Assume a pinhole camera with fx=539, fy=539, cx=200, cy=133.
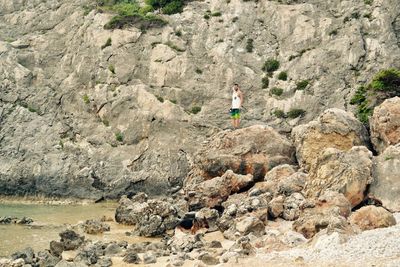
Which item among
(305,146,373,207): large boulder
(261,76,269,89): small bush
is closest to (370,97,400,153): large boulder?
(305,146,373,207): large boulder

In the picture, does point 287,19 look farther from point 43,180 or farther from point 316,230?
point 316,230

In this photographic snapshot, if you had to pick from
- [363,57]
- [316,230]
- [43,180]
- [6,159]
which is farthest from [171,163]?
[316,230]

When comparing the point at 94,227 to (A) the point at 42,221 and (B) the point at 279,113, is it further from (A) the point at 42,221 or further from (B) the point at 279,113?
(B) the point at 279,113

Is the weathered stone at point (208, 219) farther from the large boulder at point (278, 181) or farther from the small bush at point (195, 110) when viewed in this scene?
the small bush at point (195, 110)

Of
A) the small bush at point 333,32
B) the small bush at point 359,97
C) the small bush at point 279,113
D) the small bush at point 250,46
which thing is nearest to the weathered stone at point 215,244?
the small bush at point 279,113

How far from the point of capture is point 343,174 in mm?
29172

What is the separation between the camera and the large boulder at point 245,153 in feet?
123

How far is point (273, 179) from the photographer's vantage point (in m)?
34.3

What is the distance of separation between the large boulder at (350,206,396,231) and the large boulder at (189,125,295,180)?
13598 millimetres

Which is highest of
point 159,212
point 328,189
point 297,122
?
point 328,189

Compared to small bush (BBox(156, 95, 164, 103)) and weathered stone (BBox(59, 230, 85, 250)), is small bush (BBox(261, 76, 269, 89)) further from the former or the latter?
weathered stone (BBox(59, 230, 85, 250))

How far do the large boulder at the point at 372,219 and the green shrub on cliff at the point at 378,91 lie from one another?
2348 centimetres

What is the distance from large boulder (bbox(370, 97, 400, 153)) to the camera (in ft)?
113

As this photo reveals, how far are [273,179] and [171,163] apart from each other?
1869 cm
